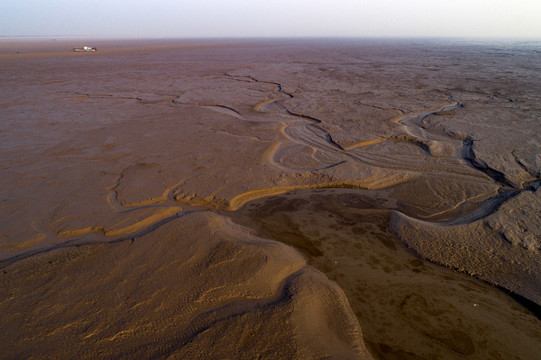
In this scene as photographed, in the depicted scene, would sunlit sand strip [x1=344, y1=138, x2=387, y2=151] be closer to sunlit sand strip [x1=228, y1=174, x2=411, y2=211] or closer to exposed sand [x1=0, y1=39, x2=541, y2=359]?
exposed sand [x1=0, y1=39, x2=541, y2=359]

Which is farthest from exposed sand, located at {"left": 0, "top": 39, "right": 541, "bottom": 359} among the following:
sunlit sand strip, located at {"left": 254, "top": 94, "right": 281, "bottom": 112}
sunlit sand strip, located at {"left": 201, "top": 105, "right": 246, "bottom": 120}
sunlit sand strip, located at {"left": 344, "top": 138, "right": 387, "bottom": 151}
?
sunlit sand strip, located at {"left": 254, "top": 94, "right": 281, "bottom": 112}

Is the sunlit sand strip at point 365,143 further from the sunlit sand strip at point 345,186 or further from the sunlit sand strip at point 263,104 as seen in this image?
the sunlit sand strip at point 263,104

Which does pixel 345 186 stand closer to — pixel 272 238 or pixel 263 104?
pixel 272 238

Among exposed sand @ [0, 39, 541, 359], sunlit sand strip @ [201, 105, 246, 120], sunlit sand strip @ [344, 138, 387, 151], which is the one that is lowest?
exposed sand @ [0, 39, 541, 359]

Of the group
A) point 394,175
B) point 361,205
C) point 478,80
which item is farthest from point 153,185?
point 478,80

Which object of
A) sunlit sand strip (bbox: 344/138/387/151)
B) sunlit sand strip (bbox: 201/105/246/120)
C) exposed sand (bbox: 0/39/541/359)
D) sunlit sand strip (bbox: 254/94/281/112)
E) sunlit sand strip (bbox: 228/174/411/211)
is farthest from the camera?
sunlit sand strip (bbox: 254/94/281/112)

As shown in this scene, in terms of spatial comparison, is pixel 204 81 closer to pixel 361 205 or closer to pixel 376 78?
pixel 376 78

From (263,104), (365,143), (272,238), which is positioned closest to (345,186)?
(272,238)

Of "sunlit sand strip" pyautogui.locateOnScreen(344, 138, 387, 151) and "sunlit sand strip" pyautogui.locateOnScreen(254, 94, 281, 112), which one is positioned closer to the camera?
"sunlit sand strip" pyautogui.locateOnScreen(344, 138, 387, 151)

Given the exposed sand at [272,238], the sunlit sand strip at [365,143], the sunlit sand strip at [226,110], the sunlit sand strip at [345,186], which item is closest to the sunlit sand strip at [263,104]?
the sunlit sand strip at [226,110]

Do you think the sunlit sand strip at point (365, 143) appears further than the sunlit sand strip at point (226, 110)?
No
